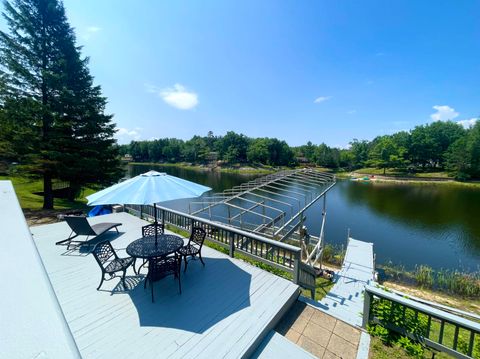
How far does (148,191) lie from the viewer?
3.68 meters

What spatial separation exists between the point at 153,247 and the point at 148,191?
1.16 metres

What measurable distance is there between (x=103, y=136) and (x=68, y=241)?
360 inches

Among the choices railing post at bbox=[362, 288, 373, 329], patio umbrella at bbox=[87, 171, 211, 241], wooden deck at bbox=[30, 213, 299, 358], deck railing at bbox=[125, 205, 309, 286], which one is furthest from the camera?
deck railing at bbox=[125, 205, 309, 286]

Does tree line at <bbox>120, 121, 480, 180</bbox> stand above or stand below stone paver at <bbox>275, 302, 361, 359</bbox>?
above

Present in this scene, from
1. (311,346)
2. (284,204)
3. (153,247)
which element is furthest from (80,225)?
(284,204)

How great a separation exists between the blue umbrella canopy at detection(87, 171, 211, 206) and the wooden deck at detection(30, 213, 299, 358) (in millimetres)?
1677

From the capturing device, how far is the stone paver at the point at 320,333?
9.86 feet

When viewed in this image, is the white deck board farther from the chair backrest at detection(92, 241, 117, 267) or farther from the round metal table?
the chair backrest at detection(92, 241, 117, 267)

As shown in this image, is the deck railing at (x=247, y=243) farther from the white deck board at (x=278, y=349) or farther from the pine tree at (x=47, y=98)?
the pine tree at (x=47, y=98)

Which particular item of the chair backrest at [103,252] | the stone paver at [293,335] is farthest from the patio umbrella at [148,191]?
the stone paver at [293,335]

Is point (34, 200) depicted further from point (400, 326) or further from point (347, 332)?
point (400, 326)

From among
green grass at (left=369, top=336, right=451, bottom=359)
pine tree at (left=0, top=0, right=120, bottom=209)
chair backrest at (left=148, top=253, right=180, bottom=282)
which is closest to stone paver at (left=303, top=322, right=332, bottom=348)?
green grass at (left=369, top=336, right=451, bottom=359)

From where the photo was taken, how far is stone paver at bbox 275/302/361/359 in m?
3.00

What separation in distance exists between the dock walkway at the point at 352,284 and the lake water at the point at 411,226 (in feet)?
7.78
